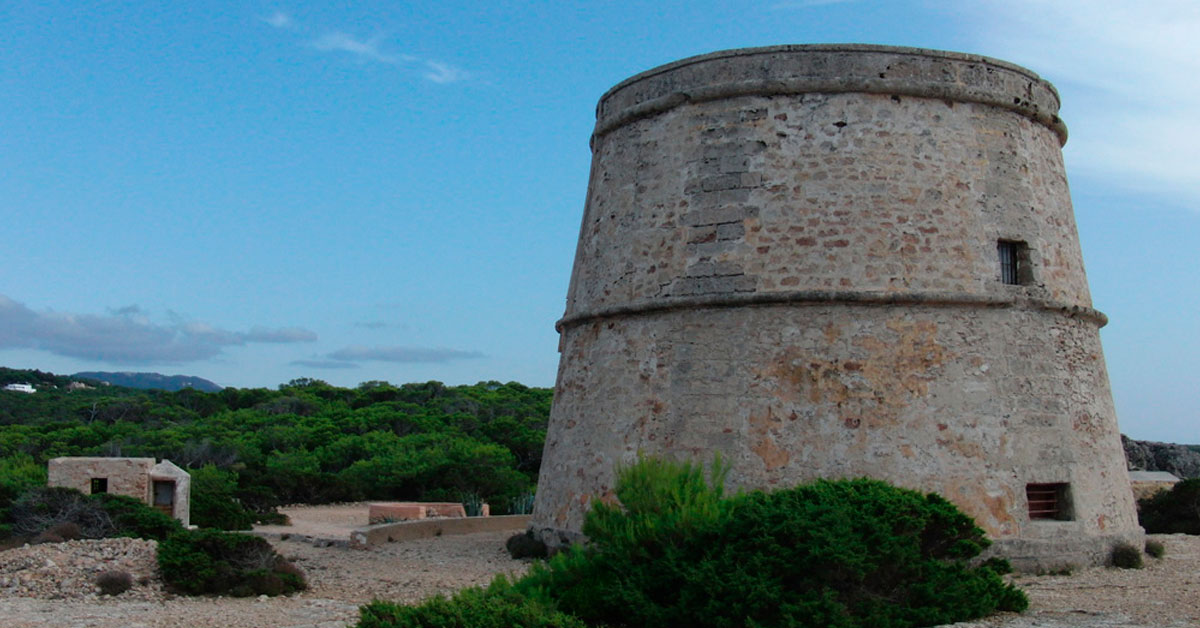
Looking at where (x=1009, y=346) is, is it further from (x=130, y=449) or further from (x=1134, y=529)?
(x=130, y=449)

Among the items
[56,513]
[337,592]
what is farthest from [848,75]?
[56,513]

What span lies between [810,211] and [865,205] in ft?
1.63

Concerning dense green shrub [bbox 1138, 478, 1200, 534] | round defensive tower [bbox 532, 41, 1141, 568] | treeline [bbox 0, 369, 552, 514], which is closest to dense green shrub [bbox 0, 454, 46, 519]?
treeline [bbox 0, 369, 552, 514]

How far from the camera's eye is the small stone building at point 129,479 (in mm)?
15070

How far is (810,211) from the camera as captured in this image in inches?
397

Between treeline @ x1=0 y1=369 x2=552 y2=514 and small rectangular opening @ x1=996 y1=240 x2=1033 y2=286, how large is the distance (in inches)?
456

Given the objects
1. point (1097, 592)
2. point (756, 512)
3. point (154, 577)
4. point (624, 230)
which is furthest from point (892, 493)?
point (154, 577)

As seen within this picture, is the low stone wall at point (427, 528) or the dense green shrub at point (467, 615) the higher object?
the low stone wall at point (427, 528)

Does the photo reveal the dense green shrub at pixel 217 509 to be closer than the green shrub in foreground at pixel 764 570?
No

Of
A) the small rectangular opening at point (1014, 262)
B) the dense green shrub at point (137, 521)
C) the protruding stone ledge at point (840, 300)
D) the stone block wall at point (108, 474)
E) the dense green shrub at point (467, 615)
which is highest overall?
the small rectangular opening at point (1014, 262)

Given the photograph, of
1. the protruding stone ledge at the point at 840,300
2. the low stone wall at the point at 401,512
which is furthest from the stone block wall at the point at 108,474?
the protruding stone ledge at the point at 840,300

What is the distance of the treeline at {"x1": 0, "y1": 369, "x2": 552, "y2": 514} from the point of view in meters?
21.6

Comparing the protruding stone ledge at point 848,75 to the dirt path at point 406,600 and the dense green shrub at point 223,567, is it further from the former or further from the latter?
the dense green shrub at point 223,567

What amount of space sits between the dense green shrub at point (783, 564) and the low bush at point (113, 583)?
386 cm
